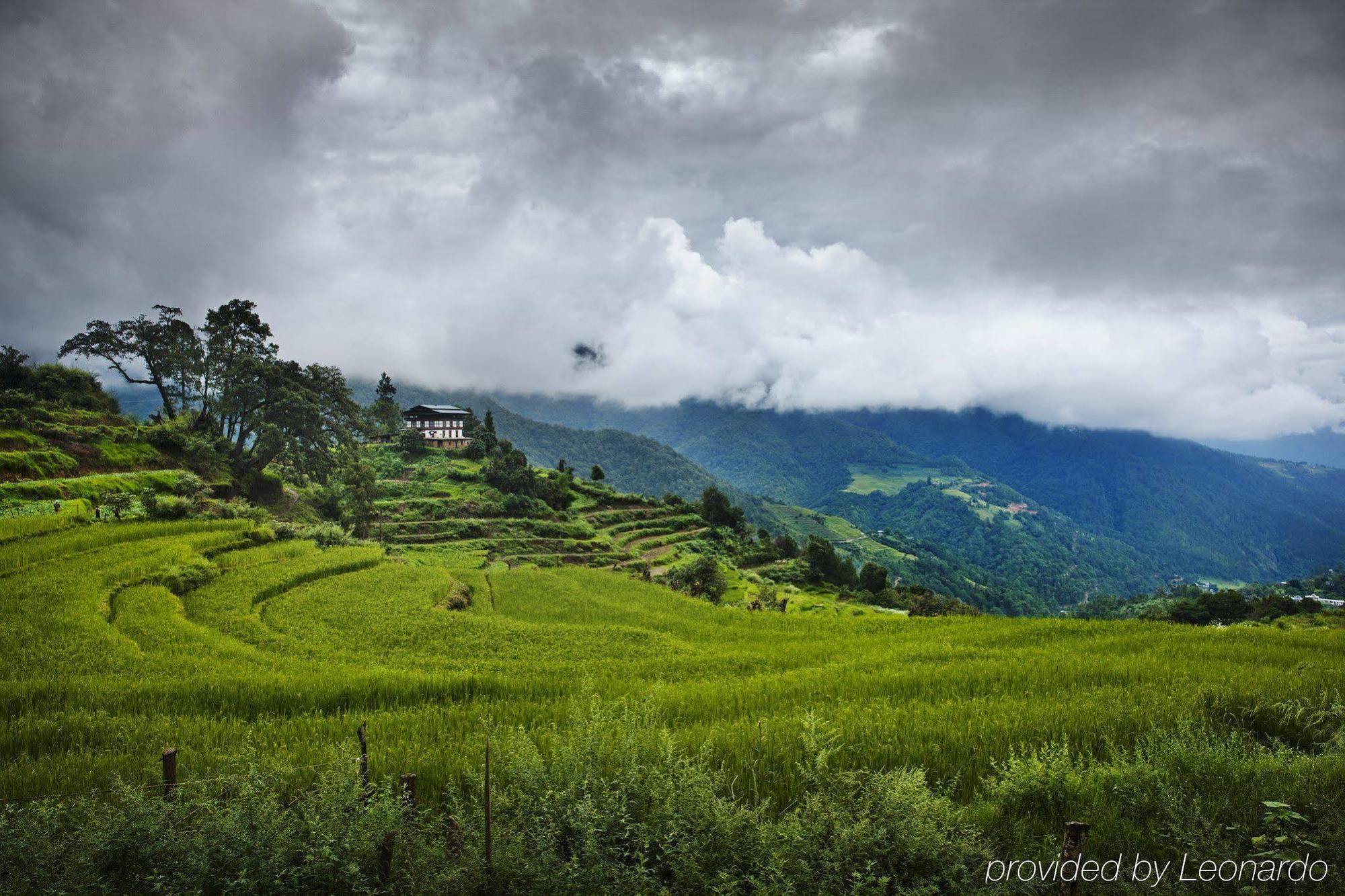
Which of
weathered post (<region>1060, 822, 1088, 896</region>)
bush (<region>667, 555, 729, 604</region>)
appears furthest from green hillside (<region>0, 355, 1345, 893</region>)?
bush (<region>667, 555, 729, 604</region>)

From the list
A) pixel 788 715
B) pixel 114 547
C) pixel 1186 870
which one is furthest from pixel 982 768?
pixel 114 547

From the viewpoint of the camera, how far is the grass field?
563 cm

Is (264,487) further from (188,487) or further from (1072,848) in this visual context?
(1072,848)

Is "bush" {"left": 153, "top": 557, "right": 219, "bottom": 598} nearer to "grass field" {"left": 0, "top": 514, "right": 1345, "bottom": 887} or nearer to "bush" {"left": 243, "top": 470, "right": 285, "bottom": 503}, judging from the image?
"grass field" {"left": 0, "top": 514, "right": 1345, "bottom": 887}

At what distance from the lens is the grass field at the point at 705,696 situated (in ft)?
18.5

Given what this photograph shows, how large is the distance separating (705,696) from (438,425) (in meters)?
108

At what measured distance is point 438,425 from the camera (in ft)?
353

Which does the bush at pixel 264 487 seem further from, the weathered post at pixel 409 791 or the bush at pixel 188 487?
the weathered post at pixel 409 791

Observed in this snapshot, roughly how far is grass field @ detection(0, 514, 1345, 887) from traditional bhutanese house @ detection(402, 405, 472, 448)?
8601cm

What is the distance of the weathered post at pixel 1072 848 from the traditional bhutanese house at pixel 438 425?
108555mm

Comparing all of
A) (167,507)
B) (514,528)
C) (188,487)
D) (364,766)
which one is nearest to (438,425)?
(514,528)

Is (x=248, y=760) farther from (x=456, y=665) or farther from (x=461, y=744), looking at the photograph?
(x=456, y=665)

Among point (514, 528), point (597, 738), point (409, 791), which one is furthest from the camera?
point (514, 528)

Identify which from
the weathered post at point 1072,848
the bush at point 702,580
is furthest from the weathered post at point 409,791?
the bush at point 702,580
